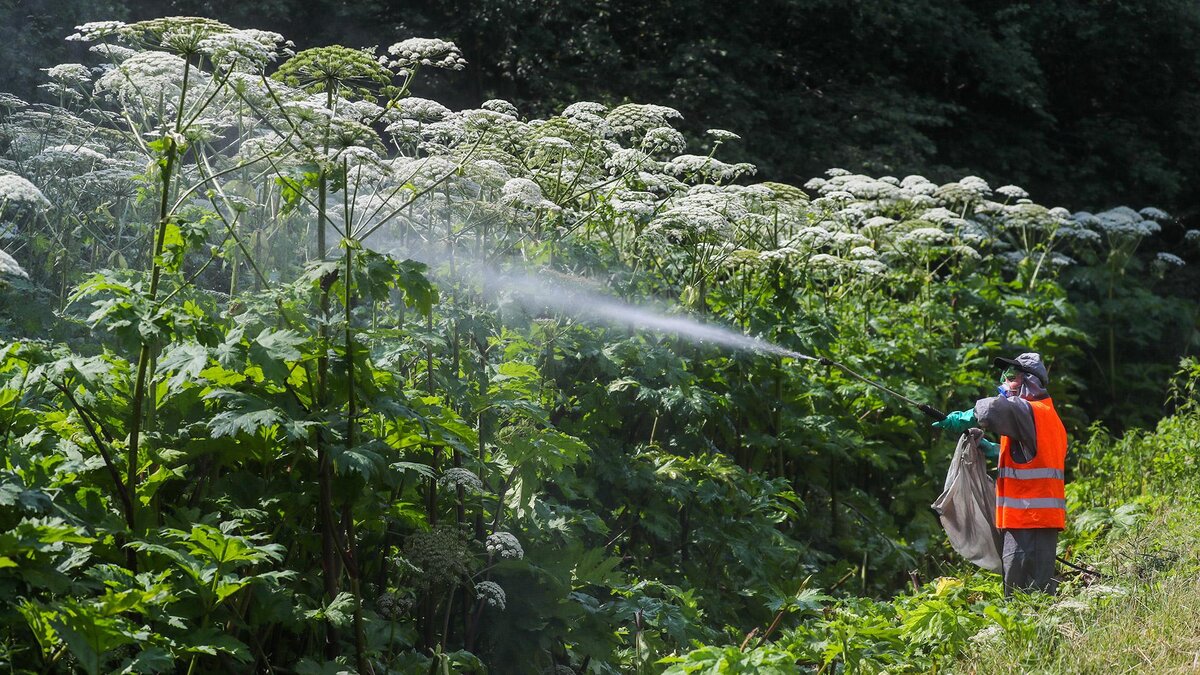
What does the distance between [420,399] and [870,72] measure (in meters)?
15.6

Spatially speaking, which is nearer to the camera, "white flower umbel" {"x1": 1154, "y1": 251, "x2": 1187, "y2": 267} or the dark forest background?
"white flower umbel" {"x1": 1154, "y1": 251, "x2": 1187, "y2": 267}

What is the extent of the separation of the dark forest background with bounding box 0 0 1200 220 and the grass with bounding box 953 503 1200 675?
10.5 m

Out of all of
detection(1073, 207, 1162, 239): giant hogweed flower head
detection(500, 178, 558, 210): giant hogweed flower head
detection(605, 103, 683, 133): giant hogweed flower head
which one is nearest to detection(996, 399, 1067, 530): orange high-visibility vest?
detection(605, 103, 683, 133): giant hogweed flower head

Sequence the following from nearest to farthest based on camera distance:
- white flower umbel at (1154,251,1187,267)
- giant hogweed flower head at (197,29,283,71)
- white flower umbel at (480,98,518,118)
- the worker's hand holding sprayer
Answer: giant hogweed flower head at (197,29,283,71) < white flower umbel at (480,98,518,118) < the worker's hand holding sprayer < white flower umbel at (1154,251,1187,267)

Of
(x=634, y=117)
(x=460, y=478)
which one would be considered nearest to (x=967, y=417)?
(x=634, y=117)

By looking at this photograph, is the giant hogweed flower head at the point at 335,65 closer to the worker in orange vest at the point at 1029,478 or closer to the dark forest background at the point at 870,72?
the worker in orange vest at the point at 1029,478

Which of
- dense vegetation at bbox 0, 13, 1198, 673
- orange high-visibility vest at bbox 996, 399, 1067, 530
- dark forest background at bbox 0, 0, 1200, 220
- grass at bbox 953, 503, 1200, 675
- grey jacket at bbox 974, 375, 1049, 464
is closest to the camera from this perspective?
dense vegetation at bbox 0, 13, 1198, 673

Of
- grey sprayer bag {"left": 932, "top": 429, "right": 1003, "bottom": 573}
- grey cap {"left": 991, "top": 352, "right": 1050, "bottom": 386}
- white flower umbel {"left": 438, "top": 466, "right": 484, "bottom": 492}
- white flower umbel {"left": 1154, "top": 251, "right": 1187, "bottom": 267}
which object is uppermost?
grey cap {"left": 991, "top": 352, "right": 1050, "bottom": 386}

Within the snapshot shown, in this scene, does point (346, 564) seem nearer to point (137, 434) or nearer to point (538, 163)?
point (137, 434)

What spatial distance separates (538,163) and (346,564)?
11.5ft

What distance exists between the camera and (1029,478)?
25.0 feet

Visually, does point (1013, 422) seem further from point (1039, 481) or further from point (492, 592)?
point (492, 592)

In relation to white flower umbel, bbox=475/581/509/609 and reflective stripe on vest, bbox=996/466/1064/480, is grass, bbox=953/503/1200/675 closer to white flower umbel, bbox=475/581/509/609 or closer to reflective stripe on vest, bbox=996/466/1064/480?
reflective stripe on vest, bbox=996/466/1064/480

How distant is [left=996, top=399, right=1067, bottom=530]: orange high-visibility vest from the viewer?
757cm
